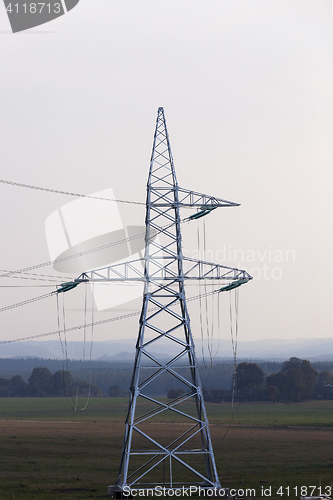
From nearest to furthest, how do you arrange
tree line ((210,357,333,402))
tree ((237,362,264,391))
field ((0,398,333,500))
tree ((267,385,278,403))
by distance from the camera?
field ((0,398,333,500)), tree ((267,385,278,403)), tree line ((210,357,333,402)), tree ((237,362,264,391))

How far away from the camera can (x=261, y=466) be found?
2119 inches

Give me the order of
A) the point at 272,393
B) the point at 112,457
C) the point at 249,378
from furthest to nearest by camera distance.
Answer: the point at 249,378, the point at 272,393, the point at 112,457

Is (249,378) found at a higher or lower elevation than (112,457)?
higher

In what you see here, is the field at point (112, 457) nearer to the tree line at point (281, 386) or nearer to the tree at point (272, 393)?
the tree at point (272, 393)

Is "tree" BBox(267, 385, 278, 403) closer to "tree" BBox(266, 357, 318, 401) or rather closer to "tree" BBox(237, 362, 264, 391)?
"tree" BBox(266, 357, 318, 401)

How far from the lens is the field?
42.8 metres

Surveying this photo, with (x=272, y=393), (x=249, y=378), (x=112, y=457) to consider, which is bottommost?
(x=112, y=457)

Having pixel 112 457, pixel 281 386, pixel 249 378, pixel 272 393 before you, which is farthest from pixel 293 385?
pixel 112 457

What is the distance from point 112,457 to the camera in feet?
200

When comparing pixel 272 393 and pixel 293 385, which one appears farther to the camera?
pixel 293 385

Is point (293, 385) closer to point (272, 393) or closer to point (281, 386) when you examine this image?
point (281, 386)

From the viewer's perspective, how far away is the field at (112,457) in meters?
42.8

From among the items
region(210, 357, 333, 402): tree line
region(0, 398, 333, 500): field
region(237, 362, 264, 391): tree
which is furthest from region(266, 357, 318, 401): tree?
region(0, 398, 333, 500): field

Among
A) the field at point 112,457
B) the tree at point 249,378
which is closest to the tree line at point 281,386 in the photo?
the tree at point 249,378
